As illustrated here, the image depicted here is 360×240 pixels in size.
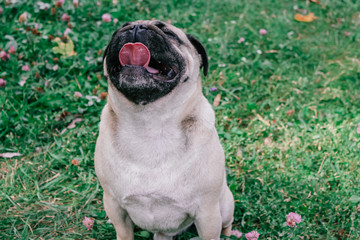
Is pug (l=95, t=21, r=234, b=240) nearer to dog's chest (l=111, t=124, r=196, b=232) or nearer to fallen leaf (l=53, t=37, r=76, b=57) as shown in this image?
dog's chest (l=111, t=124, r=196, b=232)

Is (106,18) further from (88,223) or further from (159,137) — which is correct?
(159,137)

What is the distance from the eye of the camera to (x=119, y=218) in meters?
2.55

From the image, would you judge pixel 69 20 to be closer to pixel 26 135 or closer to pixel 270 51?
pixel 26 135

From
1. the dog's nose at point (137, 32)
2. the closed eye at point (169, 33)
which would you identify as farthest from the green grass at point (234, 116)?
the dog's nose at point (137, 32)

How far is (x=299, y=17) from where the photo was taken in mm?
5520

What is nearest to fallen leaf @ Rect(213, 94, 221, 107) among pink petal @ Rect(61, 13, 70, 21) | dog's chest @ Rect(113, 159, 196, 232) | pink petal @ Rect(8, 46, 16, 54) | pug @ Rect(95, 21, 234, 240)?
pug @ Rect(95, 21, 234, 240)

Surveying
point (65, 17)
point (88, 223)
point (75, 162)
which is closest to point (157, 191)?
point (88, 223)

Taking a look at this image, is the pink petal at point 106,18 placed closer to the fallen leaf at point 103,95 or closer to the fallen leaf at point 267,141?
the fallen leaf at point 103,95

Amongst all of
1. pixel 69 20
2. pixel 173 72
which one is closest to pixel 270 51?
pixel 69 20

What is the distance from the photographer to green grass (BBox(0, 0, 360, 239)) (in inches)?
119

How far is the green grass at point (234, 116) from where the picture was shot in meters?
3.02

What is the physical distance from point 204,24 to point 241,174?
97.7 inches

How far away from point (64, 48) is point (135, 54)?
2328 millimetres

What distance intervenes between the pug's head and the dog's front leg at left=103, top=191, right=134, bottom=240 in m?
0.71
